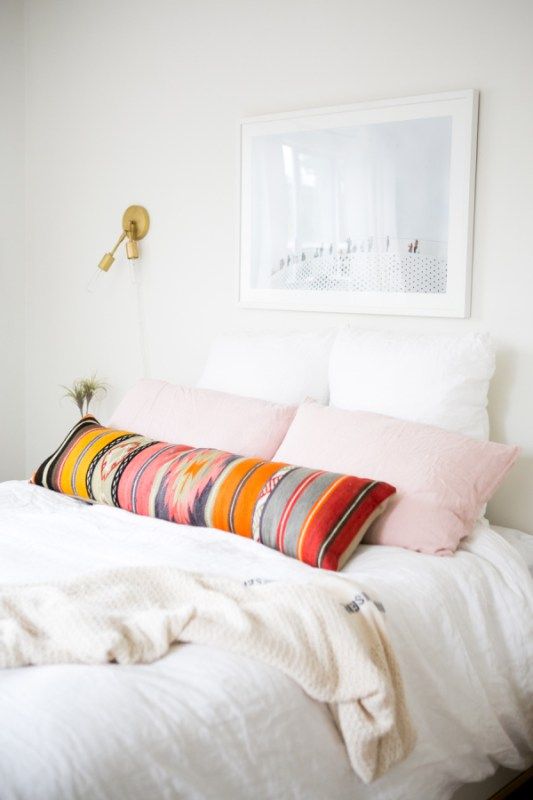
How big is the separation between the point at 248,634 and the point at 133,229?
2352 mm

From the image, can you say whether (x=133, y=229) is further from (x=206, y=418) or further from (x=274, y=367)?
(x=206, y=418)

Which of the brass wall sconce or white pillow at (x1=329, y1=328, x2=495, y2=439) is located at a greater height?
the brass wall sconce

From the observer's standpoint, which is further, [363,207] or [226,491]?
[363,207]

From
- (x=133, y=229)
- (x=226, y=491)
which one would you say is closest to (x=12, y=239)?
(x=133, y=229)

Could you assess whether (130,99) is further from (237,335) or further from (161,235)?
(237,335)

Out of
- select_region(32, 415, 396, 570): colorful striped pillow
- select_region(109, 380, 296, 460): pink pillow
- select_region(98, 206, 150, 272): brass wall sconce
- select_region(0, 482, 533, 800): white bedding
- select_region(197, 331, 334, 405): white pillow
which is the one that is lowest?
select_region(0, 482, 533, 800): white bedding

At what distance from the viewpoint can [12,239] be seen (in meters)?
4.09

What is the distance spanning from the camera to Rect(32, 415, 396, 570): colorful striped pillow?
213 centimetres

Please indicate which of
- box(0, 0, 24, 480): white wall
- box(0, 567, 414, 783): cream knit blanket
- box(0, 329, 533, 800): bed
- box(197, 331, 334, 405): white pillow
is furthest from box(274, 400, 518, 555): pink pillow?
box(0, 0, 24, 480): white wall

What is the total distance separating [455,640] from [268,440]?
0.86 metres

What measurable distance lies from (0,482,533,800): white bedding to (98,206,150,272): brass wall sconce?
120 centimetres

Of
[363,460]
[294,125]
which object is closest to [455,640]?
[363,460]

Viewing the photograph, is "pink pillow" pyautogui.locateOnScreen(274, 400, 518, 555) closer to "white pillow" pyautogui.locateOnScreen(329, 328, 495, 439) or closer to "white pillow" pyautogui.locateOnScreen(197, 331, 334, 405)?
"white pillow" pyautogui.locateOnScreen(329, 328, 495, 439)

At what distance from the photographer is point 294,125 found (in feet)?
10.2
